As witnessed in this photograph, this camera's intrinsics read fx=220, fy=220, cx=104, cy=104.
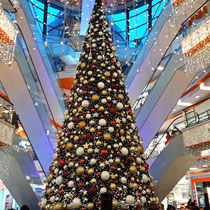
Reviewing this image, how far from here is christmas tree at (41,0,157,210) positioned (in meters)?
2.57

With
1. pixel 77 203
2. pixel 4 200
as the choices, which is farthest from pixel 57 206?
pixel 4 200

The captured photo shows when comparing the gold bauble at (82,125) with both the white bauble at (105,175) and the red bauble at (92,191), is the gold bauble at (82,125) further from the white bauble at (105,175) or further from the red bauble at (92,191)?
the red bauble at (92,191)

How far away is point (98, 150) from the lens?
8.96 ft

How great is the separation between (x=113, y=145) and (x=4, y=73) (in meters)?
4.17

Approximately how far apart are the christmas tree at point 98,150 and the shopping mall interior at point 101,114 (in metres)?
0.01

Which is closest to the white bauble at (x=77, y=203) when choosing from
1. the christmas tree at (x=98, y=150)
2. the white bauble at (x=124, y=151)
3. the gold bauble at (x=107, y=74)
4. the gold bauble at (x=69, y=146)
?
the christmas tree at (x=98, y=150)

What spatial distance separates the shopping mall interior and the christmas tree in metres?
0.01

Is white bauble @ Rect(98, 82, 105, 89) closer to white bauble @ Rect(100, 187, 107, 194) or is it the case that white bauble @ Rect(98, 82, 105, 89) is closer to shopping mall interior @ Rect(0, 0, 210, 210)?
shopping mall interior @ Rect(0, 0, 210, 210)

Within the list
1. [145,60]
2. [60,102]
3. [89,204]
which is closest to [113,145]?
[89,204]

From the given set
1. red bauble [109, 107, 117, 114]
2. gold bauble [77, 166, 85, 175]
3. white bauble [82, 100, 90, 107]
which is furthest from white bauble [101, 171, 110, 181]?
white bauble [82, 100, 90, 107]

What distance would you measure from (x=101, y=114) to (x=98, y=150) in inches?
19.1

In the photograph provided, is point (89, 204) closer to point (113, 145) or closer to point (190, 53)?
point (113, 145)

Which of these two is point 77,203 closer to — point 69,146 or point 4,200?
point 69,146

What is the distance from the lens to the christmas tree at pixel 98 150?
257 cm
